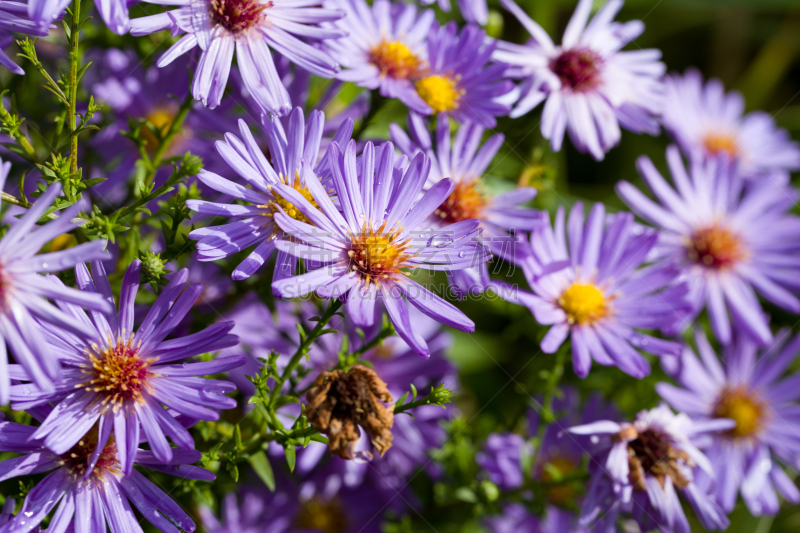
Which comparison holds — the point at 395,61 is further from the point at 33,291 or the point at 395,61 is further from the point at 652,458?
the point at 652,458

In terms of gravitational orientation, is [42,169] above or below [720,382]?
above

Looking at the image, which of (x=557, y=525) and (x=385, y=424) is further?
(x=557, y=525)

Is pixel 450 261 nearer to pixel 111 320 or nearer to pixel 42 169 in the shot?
pixel 111 320

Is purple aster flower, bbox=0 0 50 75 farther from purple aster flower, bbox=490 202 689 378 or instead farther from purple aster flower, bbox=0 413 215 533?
Result: purple aster flower, bbox=490 202 689 378

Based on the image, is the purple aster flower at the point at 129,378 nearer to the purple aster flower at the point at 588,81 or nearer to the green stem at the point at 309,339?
the green stem at the point at 309,339

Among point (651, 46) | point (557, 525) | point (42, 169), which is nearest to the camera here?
point (42, 169)

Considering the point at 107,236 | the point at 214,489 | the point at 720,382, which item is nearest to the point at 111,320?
the point at 107,236
